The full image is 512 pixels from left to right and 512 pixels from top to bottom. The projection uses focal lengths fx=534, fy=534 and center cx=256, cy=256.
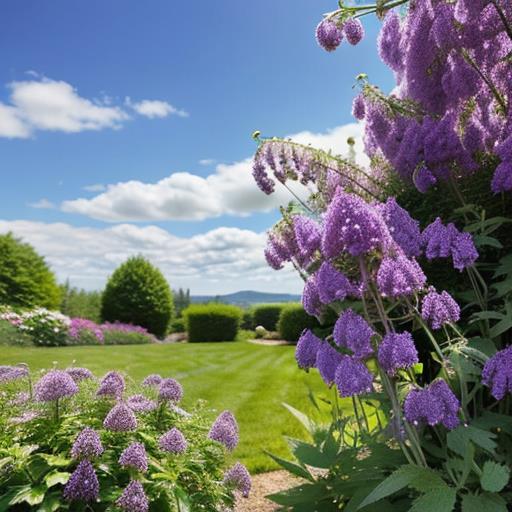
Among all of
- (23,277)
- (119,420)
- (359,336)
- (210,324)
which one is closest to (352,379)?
(359,336)

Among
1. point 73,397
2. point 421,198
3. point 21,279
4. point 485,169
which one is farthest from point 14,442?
point 21,279

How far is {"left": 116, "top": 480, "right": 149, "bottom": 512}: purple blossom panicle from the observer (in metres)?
2.24

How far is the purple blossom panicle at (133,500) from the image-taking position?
2236mm

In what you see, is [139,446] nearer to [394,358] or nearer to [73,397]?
[73,397]

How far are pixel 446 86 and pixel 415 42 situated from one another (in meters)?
0.40

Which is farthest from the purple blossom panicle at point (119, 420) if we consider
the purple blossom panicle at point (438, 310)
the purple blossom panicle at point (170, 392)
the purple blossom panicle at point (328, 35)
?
the purple blossom panicle at point (328, 35)

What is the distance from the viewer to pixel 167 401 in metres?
3.21

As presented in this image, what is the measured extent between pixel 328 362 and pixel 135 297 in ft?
62.1

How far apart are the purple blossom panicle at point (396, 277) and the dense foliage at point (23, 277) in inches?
722

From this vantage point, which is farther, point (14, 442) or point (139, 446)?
point (14, 442)

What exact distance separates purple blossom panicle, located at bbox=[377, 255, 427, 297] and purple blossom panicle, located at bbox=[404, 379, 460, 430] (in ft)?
1.31

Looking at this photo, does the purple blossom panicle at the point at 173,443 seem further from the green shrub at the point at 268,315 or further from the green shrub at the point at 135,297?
the green shrub at the point at 268,315

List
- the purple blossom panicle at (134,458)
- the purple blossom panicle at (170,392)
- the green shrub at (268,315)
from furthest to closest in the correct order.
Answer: the green shrub at (268,315) < the purple blossom panicle at (170,392) < the purple blossom panicle at (134,458)

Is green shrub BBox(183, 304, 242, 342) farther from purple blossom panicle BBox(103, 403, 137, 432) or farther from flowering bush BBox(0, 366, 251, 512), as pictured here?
A: purple blossom panicle BBox(103, 403, 137, 432)
